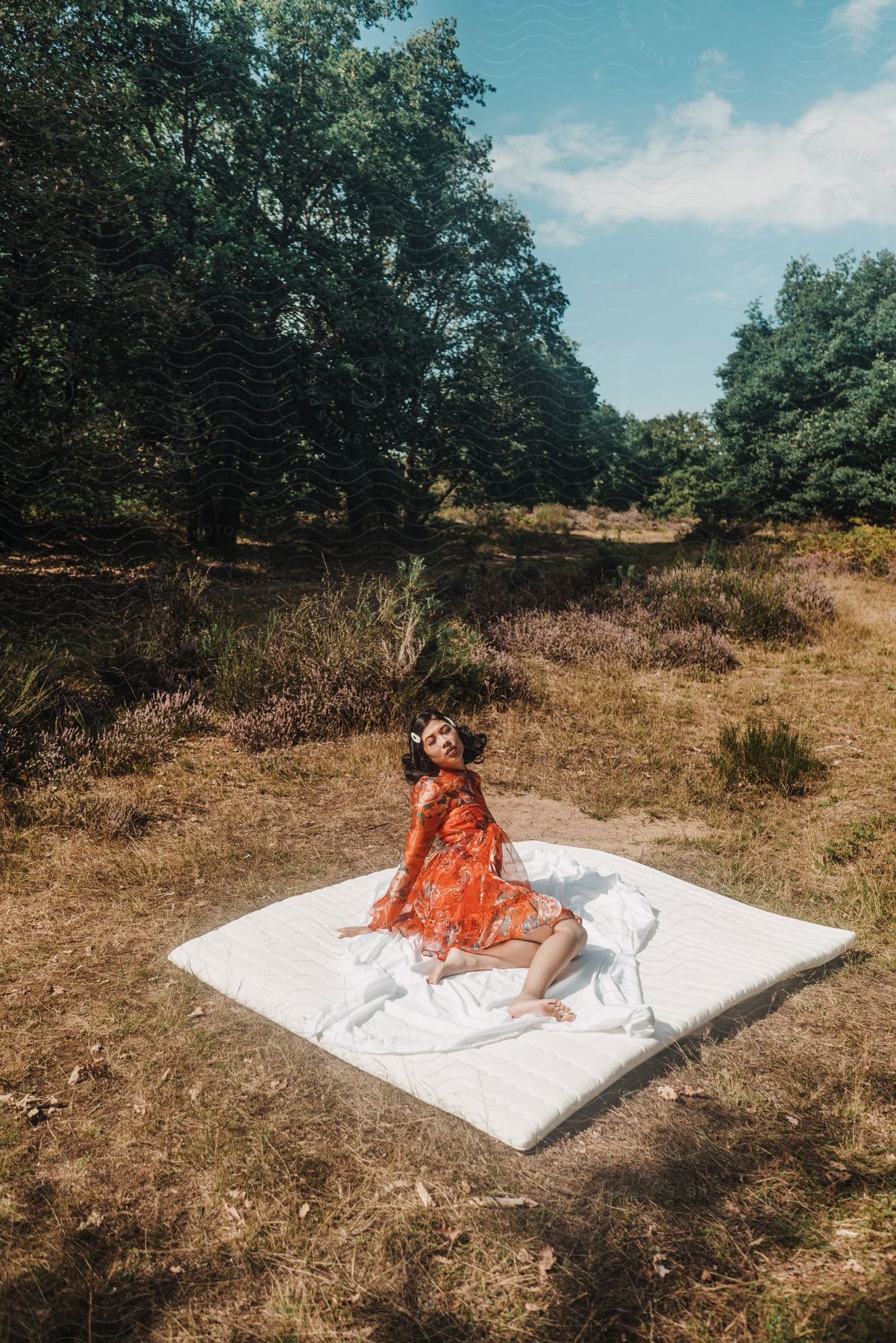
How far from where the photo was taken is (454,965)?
3260mm

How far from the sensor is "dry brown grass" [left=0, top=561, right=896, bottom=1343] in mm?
2018

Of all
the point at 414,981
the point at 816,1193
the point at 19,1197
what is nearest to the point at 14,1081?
the point at 19,1197

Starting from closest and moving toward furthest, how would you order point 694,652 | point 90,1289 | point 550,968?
point 90,1289 → point 550,968 → point 694,652

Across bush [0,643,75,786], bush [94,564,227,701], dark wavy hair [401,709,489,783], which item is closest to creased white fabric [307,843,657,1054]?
dark wavy hair [401,709,489,783]

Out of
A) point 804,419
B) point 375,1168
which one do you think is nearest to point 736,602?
point 375,1168

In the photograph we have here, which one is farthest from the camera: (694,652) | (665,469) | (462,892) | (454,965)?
(665,469)

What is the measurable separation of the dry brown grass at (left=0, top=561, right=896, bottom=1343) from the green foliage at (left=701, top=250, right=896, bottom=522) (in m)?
17.2

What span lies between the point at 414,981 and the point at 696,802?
278 centimetres

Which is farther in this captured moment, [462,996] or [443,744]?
[443,744]

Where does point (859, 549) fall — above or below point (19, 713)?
above

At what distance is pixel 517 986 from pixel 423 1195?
0.95 metres

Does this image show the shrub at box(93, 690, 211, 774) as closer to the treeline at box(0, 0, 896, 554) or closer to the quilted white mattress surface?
the quilted white mattress surface

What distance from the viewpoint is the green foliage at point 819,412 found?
1922cm

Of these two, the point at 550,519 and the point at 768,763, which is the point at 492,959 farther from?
the point at 550,519
